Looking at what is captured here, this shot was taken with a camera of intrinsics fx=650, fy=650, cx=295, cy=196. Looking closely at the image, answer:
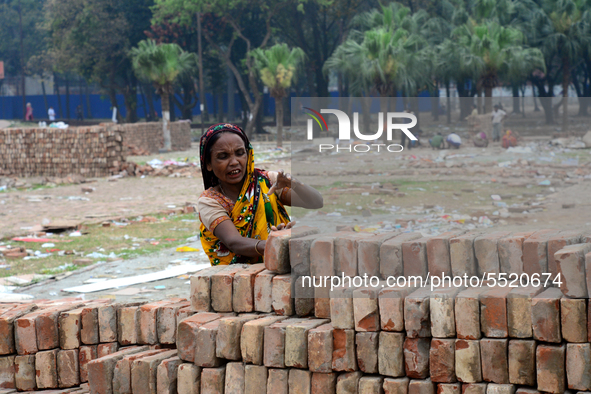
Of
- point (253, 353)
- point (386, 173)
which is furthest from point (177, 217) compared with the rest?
point (253, 353)

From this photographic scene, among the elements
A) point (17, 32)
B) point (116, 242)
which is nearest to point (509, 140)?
point (116, 242)

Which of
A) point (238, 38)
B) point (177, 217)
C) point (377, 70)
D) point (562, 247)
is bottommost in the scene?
point (177, 217)

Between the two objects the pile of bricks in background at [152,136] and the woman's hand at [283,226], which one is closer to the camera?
the woman's hand at [283,226]

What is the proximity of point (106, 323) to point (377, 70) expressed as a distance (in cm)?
2065

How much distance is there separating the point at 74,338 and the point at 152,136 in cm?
2390

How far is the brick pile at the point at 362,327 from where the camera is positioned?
2.53m

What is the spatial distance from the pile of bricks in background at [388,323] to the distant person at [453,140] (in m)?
1.72

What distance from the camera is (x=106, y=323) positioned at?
359 centimetres

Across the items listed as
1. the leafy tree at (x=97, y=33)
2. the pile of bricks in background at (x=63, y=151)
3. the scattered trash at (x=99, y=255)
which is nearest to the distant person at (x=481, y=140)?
the scattered trash at (x=99, y=255)

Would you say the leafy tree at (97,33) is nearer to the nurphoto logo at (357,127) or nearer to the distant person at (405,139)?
the distant person at (405,139)

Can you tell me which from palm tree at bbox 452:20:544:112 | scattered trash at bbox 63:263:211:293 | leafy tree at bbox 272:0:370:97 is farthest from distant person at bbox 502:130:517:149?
leafy tree at bbox 272:0:370:97

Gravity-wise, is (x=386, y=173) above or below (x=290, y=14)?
below

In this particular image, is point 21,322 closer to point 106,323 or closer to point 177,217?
point 106,323

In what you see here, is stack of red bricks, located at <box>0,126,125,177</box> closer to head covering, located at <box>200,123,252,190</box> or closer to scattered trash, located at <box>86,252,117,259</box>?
scattered trash, located at <box>86,252,117,259</box>
